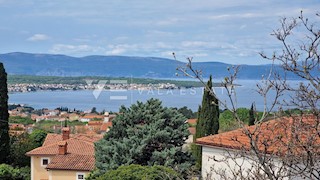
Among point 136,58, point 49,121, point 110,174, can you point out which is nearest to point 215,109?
point 110,174

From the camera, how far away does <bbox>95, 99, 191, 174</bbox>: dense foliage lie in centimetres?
1516

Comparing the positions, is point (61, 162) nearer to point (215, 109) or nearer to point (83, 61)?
point (215, 109)

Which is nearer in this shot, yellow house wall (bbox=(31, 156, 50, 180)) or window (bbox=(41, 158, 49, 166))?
yellow house wall (bbox=(31, 156, 50, 180))

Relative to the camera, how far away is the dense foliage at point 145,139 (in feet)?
49.7

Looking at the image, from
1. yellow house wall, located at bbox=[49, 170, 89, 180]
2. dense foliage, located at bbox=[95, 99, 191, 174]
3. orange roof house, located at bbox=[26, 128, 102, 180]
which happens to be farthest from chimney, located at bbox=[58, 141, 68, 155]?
dense foliage, located at bbox=[95, 99, 191, 174]

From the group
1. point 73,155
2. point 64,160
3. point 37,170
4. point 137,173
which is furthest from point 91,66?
point 137,173

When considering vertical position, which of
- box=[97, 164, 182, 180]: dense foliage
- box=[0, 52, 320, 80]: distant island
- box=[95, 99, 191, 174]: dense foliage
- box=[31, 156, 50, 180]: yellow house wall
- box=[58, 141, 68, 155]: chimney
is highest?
box=[0, 52, 320, 80]: distant island

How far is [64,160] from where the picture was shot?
24.0 metres

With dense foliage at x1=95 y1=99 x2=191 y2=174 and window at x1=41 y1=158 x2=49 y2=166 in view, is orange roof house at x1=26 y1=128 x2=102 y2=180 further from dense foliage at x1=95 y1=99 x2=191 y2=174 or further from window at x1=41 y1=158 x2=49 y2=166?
dense foliage at x1=95 y1=99 x2=191 y2=174

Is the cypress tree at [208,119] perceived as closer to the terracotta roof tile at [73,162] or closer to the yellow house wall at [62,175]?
the terracotta roof tile at [73,162]

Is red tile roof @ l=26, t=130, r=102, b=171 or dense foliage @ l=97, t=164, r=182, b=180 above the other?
dense foliage @ l=97, t=164, r=182, b=180

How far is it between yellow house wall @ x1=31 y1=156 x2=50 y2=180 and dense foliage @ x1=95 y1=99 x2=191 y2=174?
11423 mm

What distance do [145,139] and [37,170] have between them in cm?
1332

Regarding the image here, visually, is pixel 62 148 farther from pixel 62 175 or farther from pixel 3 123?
pixel 3 123
